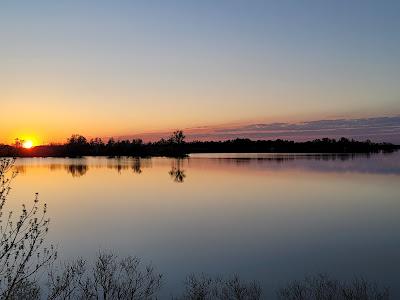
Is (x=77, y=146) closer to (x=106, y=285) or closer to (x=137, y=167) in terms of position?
(x=137, y=167)

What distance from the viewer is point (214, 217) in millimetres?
20859

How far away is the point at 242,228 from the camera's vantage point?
58.8 feet

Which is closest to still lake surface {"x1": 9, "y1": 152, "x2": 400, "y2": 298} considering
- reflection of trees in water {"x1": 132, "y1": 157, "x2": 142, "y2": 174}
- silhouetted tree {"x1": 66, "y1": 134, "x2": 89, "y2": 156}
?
reflection of trees in water {"x1": 132, "y1": 157, "x2": 142, "y2": 174}

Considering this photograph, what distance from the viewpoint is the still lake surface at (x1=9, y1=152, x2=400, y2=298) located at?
11.9 m

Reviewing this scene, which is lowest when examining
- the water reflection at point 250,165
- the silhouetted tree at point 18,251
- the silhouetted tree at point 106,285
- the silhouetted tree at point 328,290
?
the water reflection at point 250,165

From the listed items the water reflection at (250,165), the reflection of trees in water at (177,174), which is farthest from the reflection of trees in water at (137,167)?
the reflection of trees in water at (177,174)

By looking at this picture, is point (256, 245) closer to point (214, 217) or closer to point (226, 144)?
point (214, 217)

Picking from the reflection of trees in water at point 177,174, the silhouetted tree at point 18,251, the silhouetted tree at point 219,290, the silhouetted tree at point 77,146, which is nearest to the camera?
the silhouetted tree at point 18,251

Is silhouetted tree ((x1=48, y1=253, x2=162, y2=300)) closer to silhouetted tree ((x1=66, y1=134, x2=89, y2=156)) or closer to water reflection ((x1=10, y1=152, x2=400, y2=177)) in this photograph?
water reflection ((x1=10, y1=152, x2=400, y2=177))

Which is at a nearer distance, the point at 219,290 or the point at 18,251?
the point at 18,251

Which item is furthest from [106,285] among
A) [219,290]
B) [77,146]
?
[77,146]

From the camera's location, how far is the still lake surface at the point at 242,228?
469 inches

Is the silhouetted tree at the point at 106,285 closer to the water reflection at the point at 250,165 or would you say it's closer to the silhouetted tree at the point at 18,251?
the silhouetted tree at the point at 18,251

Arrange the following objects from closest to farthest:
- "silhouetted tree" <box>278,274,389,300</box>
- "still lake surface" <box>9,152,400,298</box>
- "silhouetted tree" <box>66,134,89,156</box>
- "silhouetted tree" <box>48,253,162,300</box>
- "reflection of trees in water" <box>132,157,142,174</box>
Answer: "silhouetted tree" <box>48,253,162,300</box>
"silhouetted tree" <box>278,274,389,300</box>
"still lake surface" <box>9,152,400,298</box>
"reflection of trees in water" <box>132,157,142,174</box>
"silhouetted tree" <box>66,134,89,156</box>
